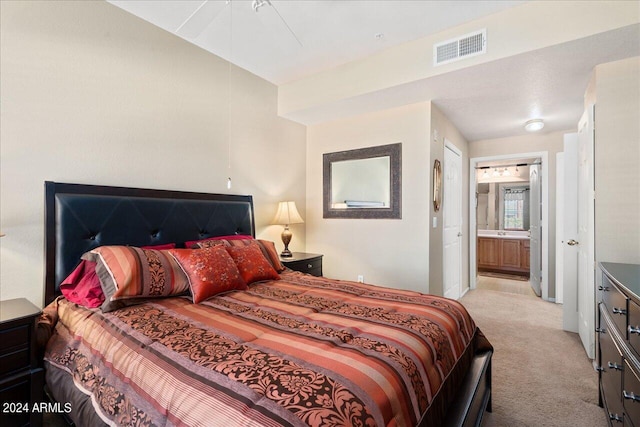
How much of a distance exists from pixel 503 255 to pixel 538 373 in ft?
15.2

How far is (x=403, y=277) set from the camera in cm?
340

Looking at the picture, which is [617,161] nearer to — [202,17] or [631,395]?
[631,395]

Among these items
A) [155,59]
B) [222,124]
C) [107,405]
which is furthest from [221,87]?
[107,405]

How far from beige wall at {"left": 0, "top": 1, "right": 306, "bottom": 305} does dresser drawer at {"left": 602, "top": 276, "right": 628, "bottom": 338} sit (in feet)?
9.83

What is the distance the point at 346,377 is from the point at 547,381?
220cm

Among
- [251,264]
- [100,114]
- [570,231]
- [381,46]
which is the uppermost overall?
[381,46]

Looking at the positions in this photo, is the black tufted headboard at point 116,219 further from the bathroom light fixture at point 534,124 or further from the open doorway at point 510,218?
the open doorway at point 510,218

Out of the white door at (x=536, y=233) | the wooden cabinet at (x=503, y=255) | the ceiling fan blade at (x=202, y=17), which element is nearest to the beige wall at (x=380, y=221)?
the ceiling fan blade at (x=202, y=17)

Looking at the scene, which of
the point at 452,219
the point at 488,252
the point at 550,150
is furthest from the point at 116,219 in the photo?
the point at 488,252

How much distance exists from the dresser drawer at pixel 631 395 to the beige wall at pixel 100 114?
3.06 m

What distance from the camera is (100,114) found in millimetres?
2236

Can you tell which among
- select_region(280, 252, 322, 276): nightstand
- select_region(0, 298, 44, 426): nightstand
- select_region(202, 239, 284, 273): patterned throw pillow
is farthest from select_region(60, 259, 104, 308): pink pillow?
select_region(280, 252, 322, 276): nightstand

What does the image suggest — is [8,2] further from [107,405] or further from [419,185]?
[419,185]

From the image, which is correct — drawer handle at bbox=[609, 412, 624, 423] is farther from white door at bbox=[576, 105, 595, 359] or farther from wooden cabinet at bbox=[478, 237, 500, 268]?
wooden cabinet at bbox=[478, 237, 500, 268]
